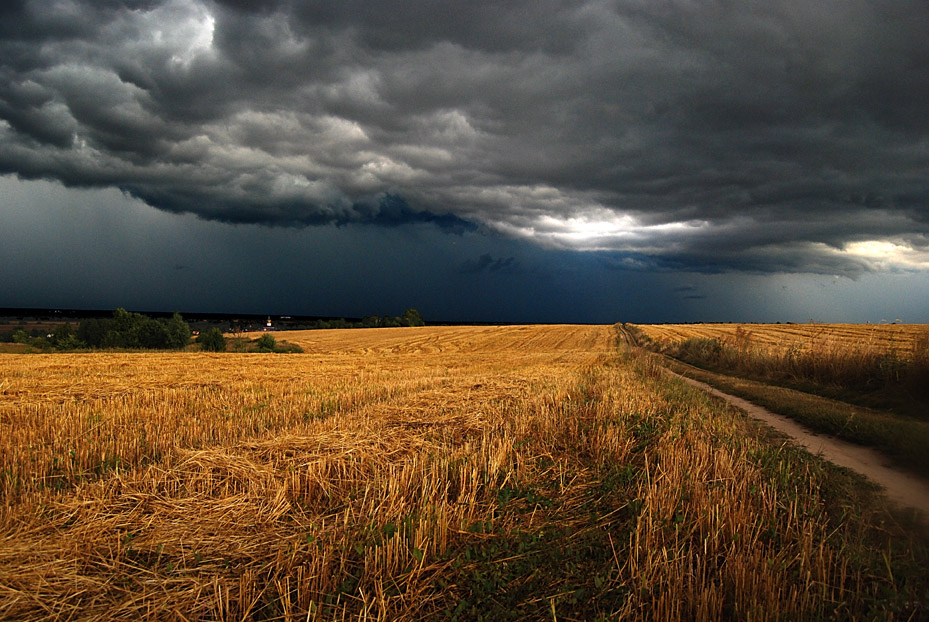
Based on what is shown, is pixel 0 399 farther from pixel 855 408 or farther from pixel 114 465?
pixel 855 408

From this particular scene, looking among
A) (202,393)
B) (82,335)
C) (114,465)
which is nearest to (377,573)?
(114,465)

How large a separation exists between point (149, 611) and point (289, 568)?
1.01 meters

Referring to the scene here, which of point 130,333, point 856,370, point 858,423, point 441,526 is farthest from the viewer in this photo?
point 130,333

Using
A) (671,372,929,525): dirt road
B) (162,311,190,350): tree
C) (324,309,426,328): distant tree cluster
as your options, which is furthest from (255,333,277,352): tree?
(324,309,426,328): distant tree cluster

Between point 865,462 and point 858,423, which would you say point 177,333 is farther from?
point 865,462

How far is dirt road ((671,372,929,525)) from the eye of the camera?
22.4ft

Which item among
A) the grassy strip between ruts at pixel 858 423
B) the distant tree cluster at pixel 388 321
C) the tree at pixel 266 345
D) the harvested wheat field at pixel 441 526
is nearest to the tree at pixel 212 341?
the tree at pixel 266 345

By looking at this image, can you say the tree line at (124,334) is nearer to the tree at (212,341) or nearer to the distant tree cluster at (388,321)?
the tree at (212,341)

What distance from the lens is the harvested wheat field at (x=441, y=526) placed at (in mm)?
3752

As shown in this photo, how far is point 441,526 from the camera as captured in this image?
15.1 ft

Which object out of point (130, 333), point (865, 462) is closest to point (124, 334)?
point (130, 333)

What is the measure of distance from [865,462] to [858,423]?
133 inches

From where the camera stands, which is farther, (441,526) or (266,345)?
(266,345)

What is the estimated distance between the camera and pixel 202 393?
572 inches
